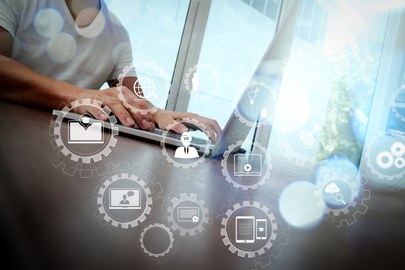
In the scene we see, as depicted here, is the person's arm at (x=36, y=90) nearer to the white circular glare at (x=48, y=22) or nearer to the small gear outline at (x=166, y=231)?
the white circular glare at (x=48, y=22)

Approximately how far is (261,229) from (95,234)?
10 cm

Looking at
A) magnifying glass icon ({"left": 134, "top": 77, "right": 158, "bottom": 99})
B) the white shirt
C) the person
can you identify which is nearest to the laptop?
the person

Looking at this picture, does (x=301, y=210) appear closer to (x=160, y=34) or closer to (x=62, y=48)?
(x=62, y=48)

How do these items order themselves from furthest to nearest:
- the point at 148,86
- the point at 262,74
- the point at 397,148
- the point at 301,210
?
1. the point at 397,148
2. the point at 148,86
3. the point at 262,74
4. the point at 301,210

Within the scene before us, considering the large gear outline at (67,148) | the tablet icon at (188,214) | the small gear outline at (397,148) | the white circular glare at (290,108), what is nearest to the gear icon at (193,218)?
the tablet icon at (188,214)

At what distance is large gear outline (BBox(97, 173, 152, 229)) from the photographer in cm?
14

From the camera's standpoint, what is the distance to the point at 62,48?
3.58 feet

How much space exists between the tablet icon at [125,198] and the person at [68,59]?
50 centimetres

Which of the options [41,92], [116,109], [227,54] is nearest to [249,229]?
[116,109]

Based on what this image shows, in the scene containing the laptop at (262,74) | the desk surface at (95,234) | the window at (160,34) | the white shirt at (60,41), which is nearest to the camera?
the desk surface at (95,234)

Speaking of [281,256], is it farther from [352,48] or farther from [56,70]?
[352,48]

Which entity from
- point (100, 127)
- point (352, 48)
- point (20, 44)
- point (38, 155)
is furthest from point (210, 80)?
point (38, 155)

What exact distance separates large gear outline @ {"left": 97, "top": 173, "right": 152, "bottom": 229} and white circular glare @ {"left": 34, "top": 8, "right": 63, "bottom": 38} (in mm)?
1026

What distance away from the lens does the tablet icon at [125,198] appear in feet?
0.54
